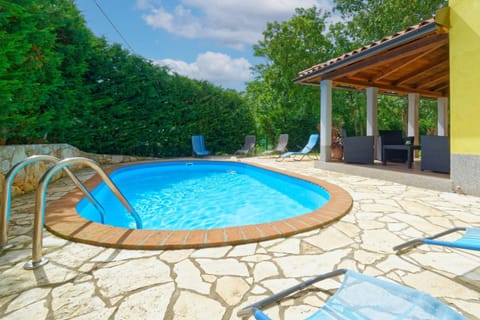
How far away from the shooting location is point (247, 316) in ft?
4.90

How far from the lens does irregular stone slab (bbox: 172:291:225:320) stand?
150cm

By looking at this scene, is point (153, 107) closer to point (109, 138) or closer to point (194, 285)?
point (109, 138)

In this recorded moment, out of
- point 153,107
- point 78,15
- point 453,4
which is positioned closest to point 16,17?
point 78,15

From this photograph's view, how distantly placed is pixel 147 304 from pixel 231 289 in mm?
556

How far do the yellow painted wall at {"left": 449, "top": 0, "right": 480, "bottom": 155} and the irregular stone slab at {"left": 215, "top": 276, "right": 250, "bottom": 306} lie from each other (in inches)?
178

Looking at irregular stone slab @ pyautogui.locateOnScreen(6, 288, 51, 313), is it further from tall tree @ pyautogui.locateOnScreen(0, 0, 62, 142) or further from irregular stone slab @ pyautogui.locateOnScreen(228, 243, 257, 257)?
tall tree @ pyautogui.locateOnScreen(0, 0, 62, 142)

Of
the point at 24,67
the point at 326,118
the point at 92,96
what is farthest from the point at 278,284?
the point at 92,96

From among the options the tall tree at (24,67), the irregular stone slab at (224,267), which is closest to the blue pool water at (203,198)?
the tall tree at (24,67)

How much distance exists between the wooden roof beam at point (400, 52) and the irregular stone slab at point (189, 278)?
5.73 m

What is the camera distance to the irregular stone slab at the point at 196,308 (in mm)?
1505

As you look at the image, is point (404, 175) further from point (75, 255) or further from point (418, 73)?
point (75, 255)

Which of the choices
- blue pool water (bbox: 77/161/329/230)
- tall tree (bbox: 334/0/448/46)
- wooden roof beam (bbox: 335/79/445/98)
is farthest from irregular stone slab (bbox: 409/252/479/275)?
tall tree (bbox: 334/0/448/46)

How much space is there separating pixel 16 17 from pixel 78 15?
3702 mm

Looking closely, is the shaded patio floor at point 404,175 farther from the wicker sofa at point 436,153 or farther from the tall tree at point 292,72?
the tall tree at point 292,72
